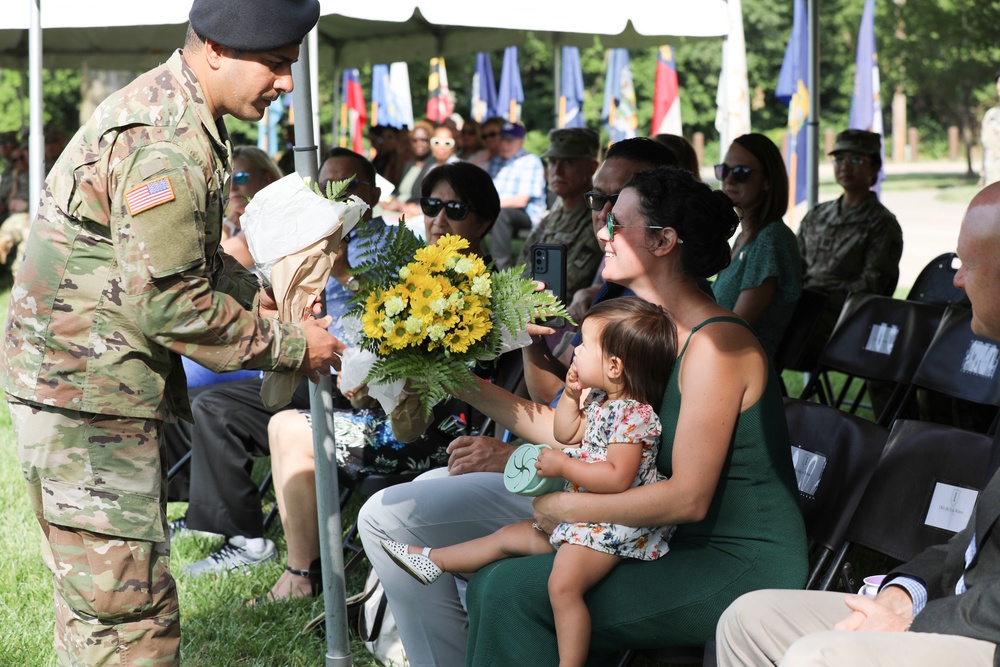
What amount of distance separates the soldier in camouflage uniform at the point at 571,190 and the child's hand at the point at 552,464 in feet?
10.9

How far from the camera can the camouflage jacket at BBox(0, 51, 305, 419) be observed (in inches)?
87.7

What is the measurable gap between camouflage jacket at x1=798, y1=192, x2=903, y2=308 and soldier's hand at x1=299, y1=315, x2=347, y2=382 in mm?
4004

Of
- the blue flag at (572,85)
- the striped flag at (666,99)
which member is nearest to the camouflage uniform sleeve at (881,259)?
the striped flag at (666,99)

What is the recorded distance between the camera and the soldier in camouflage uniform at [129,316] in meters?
2.25

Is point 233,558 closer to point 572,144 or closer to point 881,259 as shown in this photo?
point 572,144

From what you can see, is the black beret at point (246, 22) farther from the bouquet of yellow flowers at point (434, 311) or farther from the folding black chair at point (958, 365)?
the folding black chair at point (958, 365)

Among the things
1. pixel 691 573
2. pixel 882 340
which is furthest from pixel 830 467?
pixel 882 340

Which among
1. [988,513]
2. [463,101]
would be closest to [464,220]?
[988,513]

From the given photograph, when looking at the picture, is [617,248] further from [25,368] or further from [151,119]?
[25,368]

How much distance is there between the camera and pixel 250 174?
19.5 ft

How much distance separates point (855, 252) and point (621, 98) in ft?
32.6

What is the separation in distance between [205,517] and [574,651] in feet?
7.11

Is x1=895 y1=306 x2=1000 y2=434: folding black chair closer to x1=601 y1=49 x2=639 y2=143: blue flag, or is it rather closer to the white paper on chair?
the white paper on chair

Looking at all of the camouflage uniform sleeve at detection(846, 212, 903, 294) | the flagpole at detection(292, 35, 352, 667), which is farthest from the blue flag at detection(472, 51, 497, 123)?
the flagpole at detection(292, 35, 352, 667)
